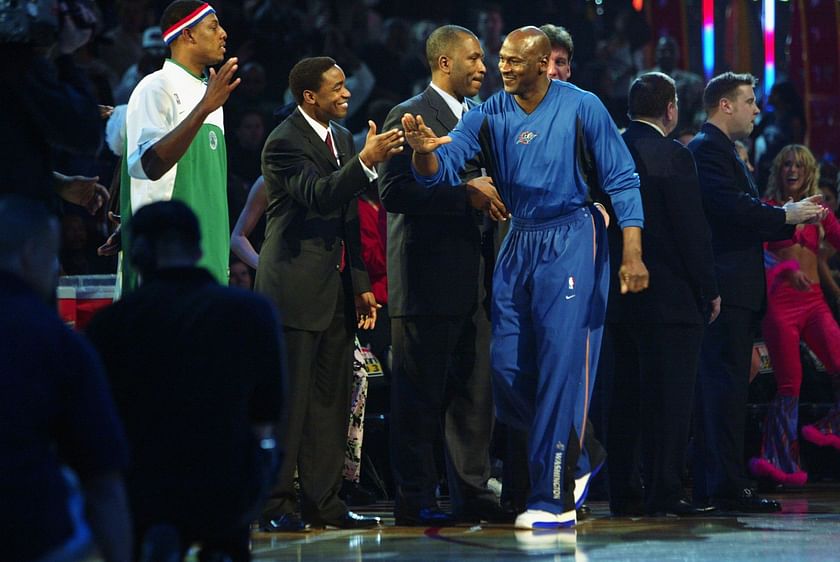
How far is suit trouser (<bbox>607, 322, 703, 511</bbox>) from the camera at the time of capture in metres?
7.16

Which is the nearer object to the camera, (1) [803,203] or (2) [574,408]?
(2) [574,408]

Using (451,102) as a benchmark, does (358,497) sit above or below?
below

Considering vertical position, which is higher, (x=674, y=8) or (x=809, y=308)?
(x=674, y=8)

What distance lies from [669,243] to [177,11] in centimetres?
267

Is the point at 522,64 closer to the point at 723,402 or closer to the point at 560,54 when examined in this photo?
the point at 560,54

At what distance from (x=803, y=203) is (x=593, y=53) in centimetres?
687

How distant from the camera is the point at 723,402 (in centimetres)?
759

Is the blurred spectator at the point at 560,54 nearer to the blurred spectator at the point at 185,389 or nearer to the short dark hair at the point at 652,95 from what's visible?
the short dark hair at the point at 652,95

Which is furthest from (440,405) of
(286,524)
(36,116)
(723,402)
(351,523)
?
(36,116)

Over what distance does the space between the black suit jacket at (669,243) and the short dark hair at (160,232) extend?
12.9 ft

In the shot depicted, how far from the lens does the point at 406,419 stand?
6.84m

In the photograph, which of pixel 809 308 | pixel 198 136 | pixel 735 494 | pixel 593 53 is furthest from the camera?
pixel 593 53

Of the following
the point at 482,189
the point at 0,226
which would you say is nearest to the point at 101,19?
the point at 0,226

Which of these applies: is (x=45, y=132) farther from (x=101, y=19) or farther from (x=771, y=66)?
(x=771, y=66)
